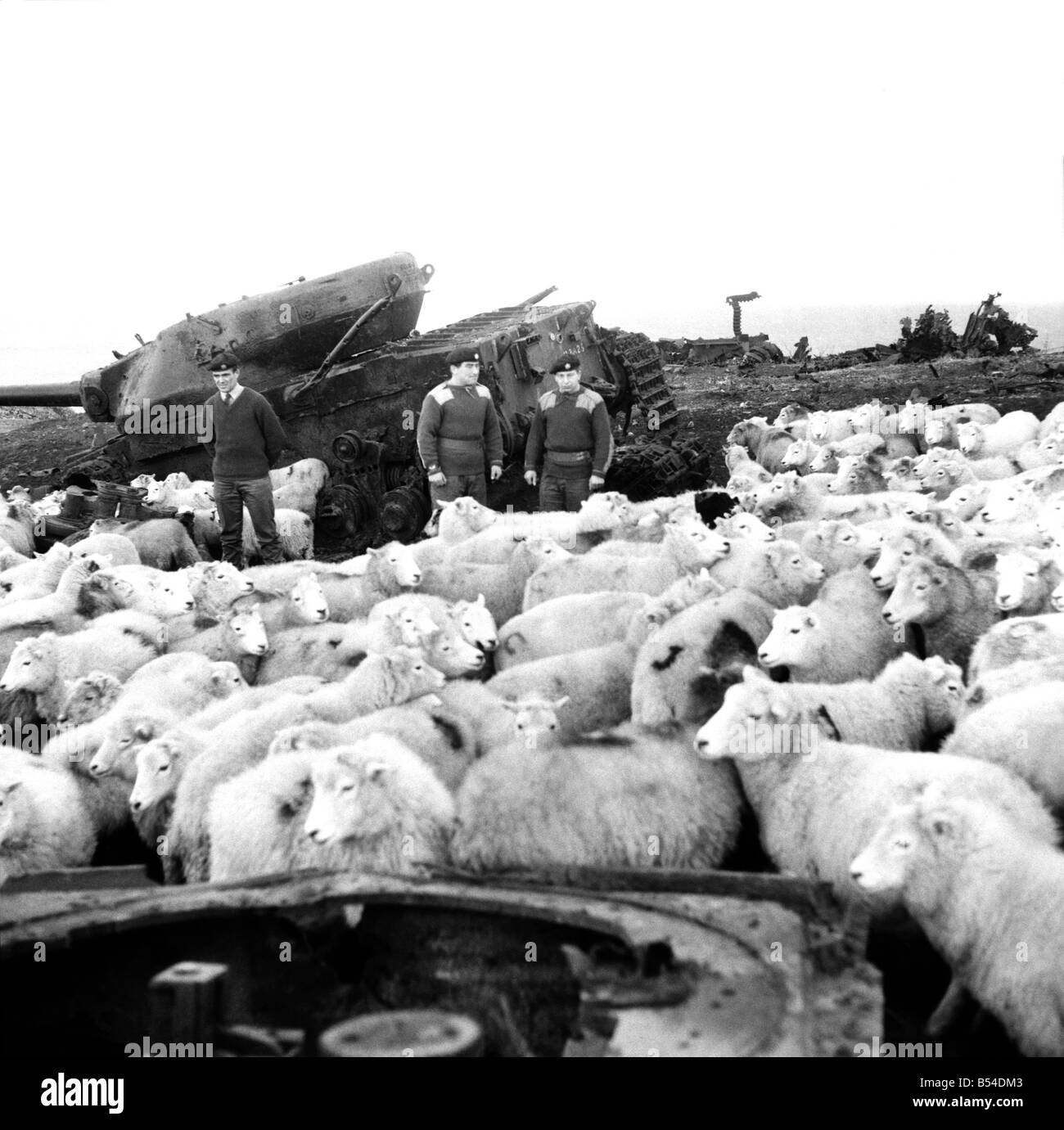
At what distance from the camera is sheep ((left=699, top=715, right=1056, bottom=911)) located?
429 centimetres

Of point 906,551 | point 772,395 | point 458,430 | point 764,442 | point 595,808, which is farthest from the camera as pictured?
point 772,395

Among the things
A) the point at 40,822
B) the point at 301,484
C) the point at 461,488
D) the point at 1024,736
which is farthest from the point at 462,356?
the point at 1024,736

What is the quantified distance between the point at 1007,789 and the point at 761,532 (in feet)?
13.8

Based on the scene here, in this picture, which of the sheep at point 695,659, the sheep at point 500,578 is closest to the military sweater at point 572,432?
the sheep at point 500,578

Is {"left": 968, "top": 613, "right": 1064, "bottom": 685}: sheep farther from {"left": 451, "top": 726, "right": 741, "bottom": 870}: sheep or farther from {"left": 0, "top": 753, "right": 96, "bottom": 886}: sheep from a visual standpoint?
{"left": 0, "top": 753, "right": 96, "bottom": 886}: sheep

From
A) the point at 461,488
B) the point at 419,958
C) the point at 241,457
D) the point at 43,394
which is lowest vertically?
the point at 419,958

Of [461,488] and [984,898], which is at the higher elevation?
[461,488]

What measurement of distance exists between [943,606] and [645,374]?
9.31 meters

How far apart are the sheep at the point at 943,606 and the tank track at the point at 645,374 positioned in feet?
28.8

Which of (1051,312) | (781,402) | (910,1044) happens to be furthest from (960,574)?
(1051,312)

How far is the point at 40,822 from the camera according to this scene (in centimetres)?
500

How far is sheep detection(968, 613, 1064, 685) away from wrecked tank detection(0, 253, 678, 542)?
7411 millimetres

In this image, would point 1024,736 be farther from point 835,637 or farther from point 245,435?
point 245,435

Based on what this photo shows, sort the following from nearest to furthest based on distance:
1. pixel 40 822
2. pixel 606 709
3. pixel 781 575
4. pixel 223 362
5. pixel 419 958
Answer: pixel 419 958 → pixel 40 822 → pixel 606 709 → pixel 781 575 → pixel 223 362
